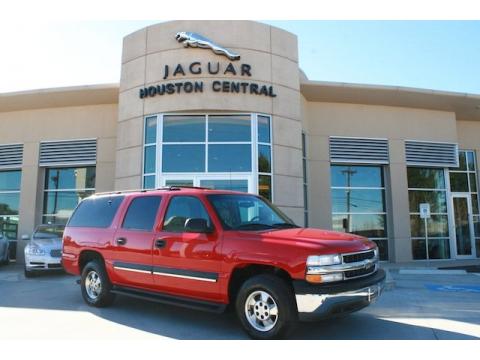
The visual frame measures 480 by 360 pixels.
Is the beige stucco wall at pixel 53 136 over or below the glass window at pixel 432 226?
over

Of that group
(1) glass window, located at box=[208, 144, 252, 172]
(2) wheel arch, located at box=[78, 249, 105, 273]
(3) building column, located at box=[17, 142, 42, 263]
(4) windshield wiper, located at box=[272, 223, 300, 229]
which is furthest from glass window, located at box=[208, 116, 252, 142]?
(3) building column, located at box=[17, 142, 42, 263]

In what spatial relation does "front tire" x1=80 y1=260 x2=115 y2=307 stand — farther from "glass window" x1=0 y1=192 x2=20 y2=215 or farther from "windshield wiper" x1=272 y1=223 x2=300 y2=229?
"glass window" x1=0 y1=192 x2=20 y2=215

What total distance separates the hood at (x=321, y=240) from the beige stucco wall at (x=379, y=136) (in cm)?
974

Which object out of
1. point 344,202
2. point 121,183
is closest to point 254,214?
point 121,183

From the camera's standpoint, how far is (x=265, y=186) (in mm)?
12977

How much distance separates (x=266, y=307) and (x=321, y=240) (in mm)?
1049

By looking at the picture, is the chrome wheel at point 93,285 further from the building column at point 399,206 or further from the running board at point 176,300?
the building column at point 399,206

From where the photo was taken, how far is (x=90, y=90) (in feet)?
49.0

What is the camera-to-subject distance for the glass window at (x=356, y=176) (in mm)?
16000

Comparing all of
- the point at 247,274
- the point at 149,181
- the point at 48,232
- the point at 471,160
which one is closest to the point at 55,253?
the point at 48,232

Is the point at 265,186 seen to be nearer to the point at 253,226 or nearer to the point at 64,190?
the point at 253,226

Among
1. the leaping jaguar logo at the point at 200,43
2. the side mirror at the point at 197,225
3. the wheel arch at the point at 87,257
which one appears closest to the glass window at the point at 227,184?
the leaping jaguar logo at the point at 200,43

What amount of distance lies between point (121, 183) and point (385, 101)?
1024 centimetres

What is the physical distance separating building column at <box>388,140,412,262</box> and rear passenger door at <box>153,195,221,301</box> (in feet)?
38.2
